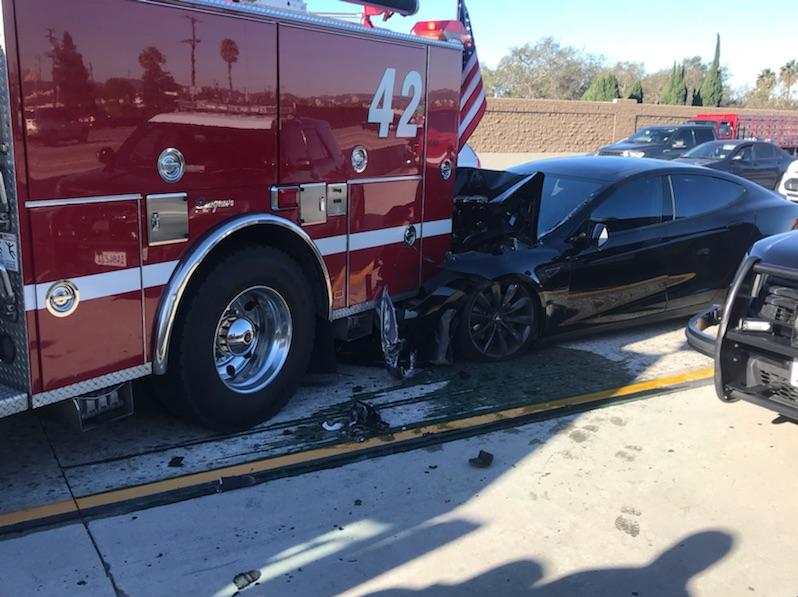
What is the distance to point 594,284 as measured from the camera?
20.3 feet

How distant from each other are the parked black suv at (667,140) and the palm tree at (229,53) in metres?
18.7

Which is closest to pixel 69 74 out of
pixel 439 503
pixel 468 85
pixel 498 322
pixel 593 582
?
pixel 439 503

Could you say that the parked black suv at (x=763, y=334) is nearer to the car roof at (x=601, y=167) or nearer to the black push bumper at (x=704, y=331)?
the black push bumper at (x=704, y=331)

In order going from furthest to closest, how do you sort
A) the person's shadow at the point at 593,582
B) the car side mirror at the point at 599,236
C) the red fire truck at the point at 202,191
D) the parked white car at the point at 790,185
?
the parked white car at the point at 790,185, the car side mirror at the point at 599,236, the red fire truck at the point at 202,191, the person's shadow at the point at 593,582

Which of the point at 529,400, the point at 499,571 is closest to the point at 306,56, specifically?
the point at 529,400

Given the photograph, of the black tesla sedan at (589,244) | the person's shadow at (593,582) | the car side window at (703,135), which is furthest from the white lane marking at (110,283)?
the car side window at (703,135)

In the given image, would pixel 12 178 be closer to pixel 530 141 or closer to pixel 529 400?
pixel 529 400

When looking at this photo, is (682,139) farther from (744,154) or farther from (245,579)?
(245,579)

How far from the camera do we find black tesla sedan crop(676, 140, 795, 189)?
686 inches

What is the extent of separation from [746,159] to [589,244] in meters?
13.4

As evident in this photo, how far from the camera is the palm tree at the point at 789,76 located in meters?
70.9

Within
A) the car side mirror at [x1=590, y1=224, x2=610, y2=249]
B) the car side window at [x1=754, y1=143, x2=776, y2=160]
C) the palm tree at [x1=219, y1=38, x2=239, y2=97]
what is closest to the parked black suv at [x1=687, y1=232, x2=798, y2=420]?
the car side mirror at [x1=590, y1=224, x2=610, y2=249]

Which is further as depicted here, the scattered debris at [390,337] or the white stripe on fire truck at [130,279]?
the scattered debris at [390,337]

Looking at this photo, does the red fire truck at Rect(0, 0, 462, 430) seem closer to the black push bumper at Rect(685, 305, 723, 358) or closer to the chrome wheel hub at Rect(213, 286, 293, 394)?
the chrome wheel hub at Rect(213, 286, 293, 394)
